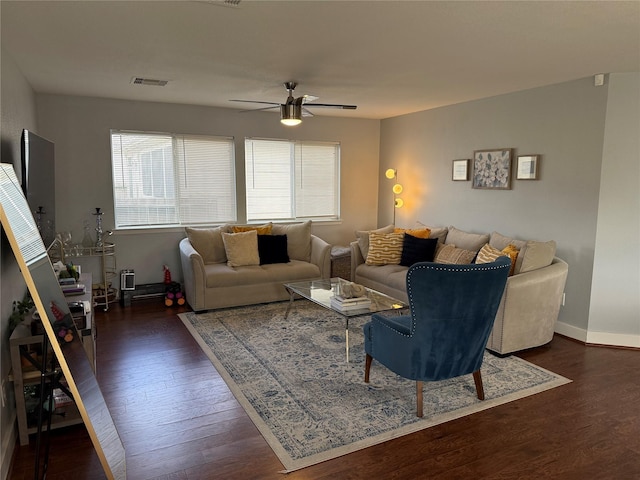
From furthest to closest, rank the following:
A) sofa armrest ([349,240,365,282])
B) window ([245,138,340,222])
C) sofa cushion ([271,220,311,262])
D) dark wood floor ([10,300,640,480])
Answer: window ([245,138,340,222]) < sofa cushion ([271,220,311,262]) < sofa armrest ([349,240,365,282]) < dark wood floor ([10,300,640,480])

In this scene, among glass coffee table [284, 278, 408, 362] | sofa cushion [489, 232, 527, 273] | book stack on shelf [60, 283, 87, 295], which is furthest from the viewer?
sofa cushion [489, 232, 527, 273]

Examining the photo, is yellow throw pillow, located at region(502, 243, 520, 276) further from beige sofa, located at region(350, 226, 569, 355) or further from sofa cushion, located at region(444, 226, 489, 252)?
sofa cushion, located at region(444, 226, 489, 252)

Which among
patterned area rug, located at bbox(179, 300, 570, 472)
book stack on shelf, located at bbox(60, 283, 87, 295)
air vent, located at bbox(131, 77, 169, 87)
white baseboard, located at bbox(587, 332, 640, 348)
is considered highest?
air vent, located at bbox(131, 77, 169, 87)

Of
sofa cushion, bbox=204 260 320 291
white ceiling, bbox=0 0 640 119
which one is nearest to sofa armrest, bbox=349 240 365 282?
sofa cushion, bbox=204 260 320 291

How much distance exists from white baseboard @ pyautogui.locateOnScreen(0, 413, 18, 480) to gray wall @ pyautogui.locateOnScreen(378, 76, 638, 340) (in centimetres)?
455

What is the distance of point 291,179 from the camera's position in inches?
258

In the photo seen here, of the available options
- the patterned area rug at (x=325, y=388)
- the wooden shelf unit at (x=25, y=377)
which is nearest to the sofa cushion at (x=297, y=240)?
the patterned area rug at (x=325, y=388)

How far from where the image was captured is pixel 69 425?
273 cm

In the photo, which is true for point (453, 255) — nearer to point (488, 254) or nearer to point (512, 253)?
point (488, 254)

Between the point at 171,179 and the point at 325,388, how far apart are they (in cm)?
372

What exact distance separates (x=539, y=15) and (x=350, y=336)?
2963 mm

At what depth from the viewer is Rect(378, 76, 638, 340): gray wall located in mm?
4062

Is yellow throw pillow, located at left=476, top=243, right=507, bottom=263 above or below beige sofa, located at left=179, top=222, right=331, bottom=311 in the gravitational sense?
above

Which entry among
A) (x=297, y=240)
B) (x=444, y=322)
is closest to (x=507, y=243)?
(x=444, y=322)
